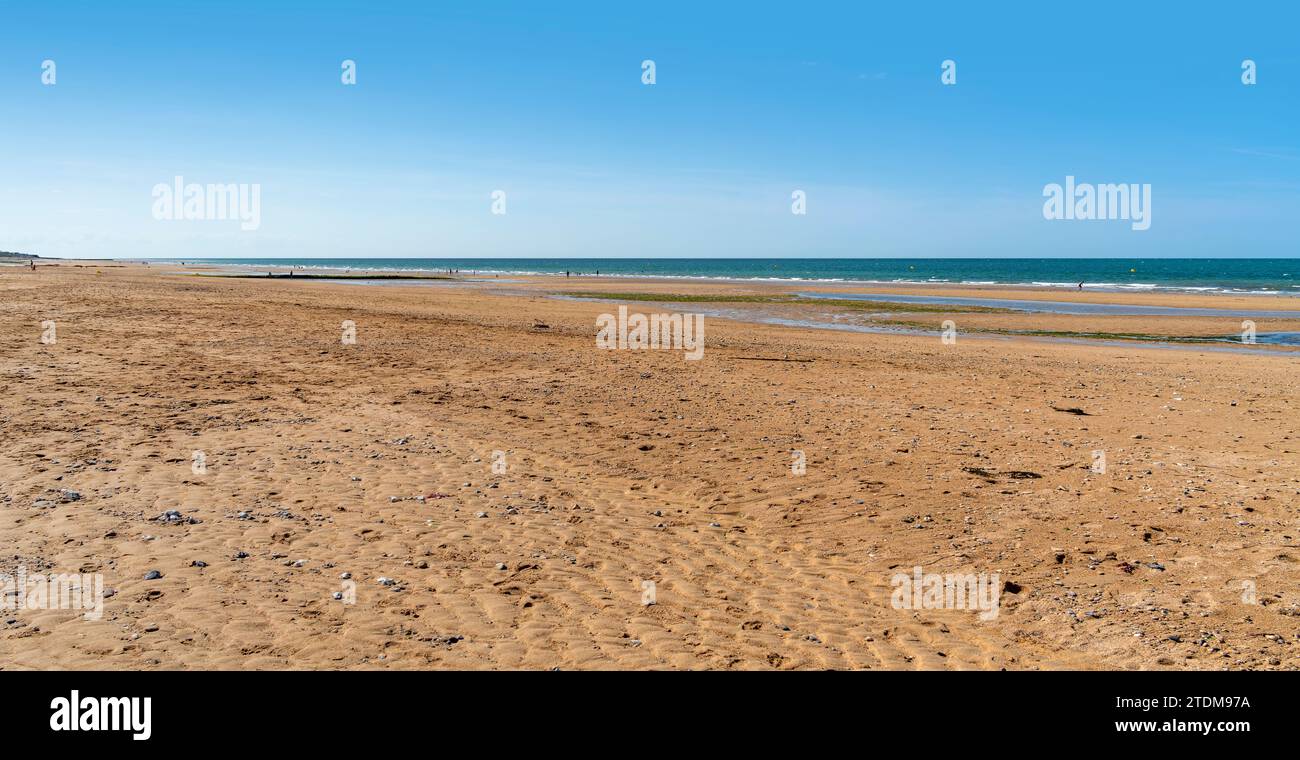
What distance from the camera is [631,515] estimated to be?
865 cm

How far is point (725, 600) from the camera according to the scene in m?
6.56

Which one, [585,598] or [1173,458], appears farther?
[1173,458]

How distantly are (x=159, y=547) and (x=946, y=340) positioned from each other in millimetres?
26635

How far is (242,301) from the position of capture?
119ft

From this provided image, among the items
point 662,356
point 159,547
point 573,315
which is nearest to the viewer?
point 159,547

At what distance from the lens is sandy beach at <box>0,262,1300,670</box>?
5.69 meters

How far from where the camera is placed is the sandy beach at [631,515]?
18.7ft

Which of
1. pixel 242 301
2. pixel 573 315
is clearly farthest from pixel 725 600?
pixel 242 301

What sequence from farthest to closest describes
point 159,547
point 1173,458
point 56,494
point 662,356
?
point 662,356
point 1173,458
point 56,494
point 159,547
